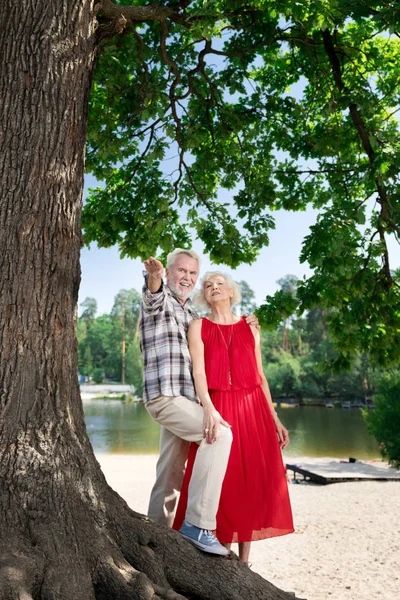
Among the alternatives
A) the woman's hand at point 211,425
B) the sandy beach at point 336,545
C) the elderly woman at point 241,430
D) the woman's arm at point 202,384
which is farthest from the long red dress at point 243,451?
the sandy beach at point 336,545

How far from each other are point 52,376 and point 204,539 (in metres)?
1.35

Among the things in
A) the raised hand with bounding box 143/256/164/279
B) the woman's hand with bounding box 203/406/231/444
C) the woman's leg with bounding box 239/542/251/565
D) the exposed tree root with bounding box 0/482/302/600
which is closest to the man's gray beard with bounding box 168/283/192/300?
the raised hand with bounding box 143/256/164/279

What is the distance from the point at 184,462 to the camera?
3926mm

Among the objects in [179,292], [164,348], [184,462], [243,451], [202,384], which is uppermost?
[179,292]

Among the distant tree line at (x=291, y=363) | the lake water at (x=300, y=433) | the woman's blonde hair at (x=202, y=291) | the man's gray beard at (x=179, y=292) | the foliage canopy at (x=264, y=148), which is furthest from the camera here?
the lake water at (x=300, y=433)

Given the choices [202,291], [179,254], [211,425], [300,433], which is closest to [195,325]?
[202,291]

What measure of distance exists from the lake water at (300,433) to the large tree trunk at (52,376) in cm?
2814

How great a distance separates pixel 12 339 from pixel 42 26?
204cm

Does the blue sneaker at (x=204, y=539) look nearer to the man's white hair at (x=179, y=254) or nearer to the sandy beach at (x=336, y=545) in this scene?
the man's white hair at (x=179, y=254)

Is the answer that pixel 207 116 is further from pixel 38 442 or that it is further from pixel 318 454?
pixel 318 454

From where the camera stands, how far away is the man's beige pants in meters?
3.43

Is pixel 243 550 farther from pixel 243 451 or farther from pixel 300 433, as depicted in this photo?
pixel 300 433

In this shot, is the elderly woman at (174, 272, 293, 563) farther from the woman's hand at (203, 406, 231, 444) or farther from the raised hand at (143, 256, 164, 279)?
the raised hand at (143, 256, 164, 279)

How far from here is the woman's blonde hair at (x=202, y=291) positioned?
13.6 feet
